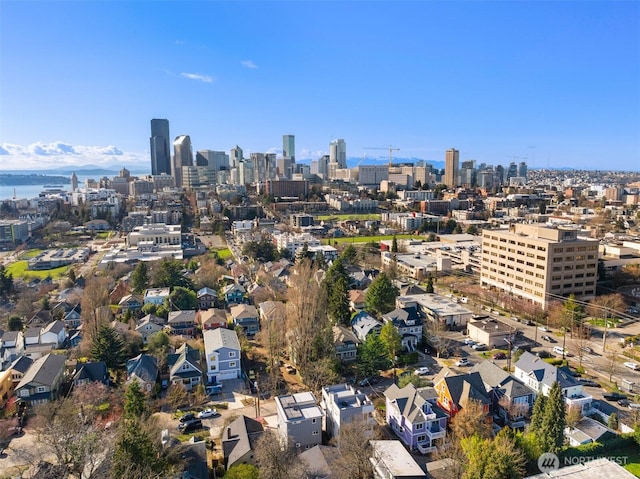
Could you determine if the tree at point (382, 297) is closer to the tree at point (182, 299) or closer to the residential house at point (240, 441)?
the tree at point (182, 299)

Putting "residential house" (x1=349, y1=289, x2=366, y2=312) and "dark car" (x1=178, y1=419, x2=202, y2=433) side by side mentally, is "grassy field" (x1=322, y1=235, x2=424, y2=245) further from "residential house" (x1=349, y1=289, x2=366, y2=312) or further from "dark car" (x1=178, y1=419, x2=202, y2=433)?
"dark car" (x1=178, y1=419, x2=202, y2=433)

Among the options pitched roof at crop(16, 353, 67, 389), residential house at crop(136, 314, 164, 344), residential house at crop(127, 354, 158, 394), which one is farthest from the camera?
residential house at crop(136, 314, 164, 344)

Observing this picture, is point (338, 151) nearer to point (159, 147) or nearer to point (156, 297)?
point (159, 147)

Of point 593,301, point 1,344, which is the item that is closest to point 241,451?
point 1,344

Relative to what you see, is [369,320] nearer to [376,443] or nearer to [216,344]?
[216,344]

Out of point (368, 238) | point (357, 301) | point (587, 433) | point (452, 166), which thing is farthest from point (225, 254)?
point (452, 166)

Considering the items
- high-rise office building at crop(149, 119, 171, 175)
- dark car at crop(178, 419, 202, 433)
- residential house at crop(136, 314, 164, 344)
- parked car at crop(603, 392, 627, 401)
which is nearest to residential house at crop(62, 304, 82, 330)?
residential house at crop(136, 314, 164, 344)
